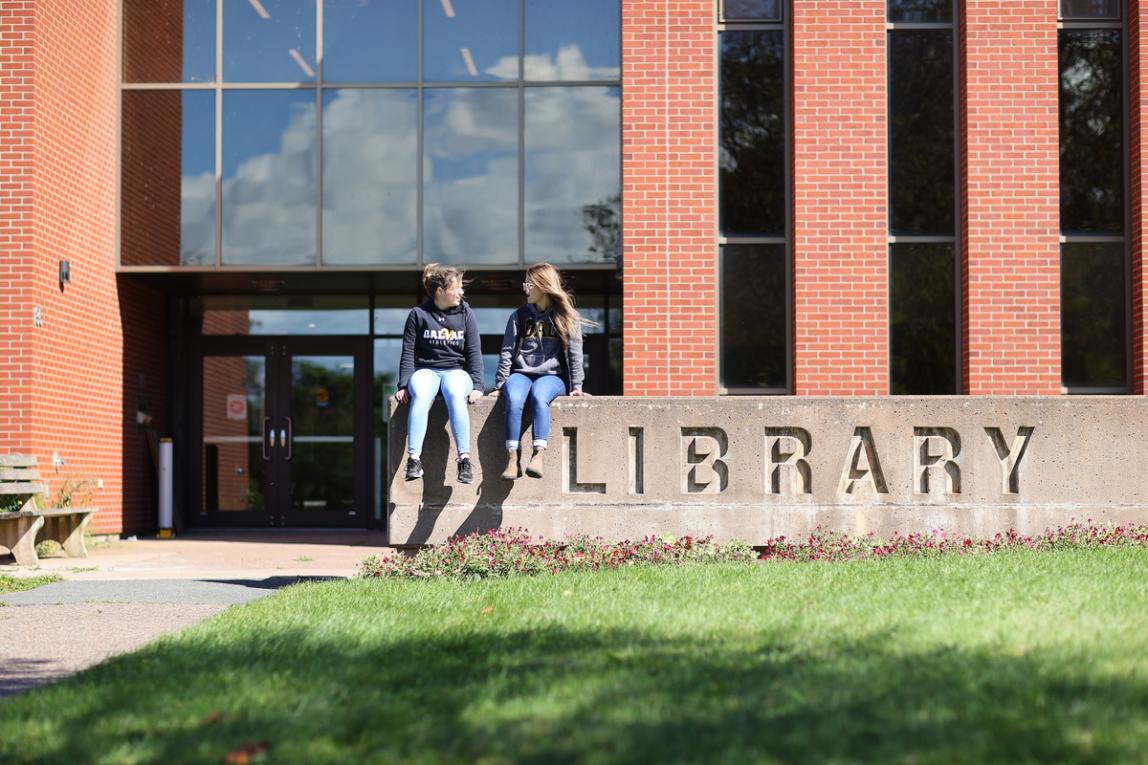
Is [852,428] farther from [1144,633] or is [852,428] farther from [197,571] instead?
[197,571]

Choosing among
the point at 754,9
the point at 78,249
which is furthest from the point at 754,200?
the point at 78,249

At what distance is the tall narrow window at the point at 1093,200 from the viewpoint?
504 inches

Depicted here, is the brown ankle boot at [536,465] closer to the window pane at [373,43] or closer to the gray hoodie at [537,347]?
the gray hoodie at [537,347]

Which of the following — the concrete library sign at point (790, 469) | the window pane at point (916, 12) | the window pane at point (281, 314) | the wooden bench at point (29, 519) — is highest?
the window pane at point (916, 12)

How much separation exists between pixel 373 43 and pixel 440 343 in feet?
21.1

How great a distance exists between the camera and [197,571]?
34.4ft

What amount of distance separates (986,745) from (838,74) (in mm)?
10127

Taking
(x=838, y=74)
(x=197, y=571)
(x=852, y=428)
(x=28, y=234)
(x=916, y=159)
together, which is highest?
(x=838, y=74)

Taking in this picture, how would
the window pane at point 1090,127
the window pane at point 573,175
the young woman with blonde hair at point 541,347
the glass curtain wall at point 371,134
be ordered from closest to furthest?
the young woman with blonde hair at point 541,347 < the window pane at point 1090,127 < the window pane at point 573,175 < the glass curtain wall at point 371,134

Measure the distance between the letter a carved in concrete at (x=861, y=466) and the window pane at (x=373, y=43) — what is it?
7.26m

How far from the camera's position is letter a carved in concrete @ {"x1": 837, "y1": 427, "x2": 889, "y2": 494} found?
29.7 feet

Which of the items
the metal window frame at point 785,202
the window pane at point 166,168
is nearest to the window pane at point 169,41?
the window pane at point 166,168

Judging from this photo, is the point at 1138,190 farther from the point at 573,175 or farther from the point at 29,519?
the point at 29,519

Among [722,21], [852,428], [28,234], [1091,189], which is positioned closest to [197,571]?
[28,234]
